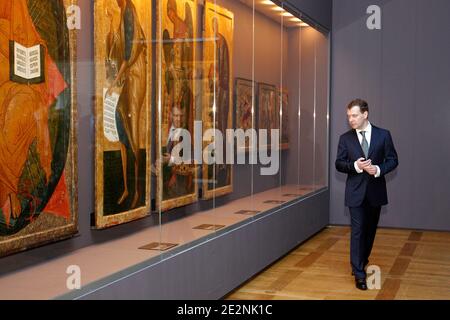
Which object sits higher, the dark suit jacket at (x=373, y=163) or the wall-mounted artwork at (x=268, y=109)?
the wall-mounted artwork at (x=268, y=109)

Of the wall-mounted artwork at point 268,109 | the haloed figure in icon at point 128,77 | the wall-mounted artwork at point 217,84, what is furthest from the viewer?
the wall-mounted artwork at point 268,109

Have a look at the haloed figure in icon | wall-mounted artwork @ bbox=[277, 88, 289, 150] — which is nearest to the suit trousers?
wall-mounted artwork @ bbox=[277, 88, 289, 150]

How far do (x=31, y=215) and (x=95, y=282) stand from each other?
0.57m

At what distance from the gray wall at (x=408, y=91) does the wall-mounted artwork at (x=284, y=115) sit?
257cm

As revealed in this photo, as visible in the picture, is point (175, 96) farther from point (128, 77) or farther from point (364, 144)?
point (364, 144)

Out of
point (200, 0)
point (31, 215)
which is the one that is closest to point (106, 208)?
point (31, 215)

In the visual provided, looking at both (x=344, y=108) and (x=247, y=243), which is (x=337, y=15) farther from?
(x=247, y=243)

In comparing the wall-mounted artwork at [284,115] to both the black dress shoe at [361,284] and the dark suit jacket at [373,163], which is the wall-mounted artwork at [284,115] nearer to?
the dark suit jacket at [373,163]

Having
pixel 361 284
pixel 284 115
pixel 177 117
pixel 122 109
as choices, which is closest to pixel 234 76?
pixel 177 117

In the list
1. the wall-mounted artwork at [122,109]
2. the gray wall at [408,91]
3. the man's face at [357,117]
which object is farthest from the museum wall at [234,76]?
the man's face at [357,117]

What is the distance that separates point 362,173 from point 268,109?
173 cm

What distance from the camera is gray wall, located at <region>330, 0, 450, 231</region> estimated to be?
32.7ft

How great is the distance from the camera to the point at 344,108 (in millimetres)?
10508

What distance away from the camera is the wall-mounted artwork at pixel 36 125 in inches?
137
